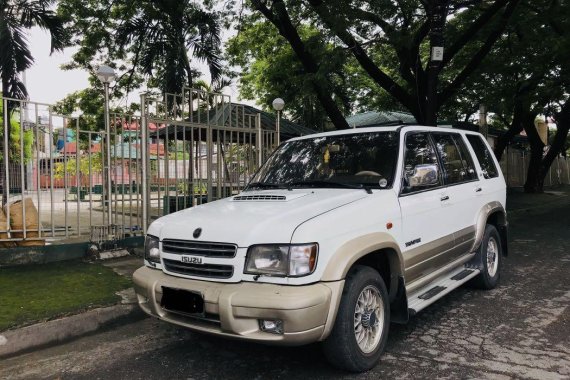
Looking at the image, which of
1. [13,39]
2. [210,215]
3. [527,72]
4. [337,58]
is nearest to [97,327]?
[210,215]

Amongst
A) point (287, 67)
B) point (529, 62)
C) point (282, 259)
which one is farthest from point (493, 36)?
point (282, 259)

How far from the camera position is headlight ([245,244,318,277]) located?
9.96 feet

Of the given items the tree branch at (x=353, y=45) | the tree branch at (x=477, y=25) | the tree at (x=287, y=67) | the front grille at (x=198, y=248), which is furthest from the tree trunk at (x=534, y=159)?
the front grille at (x=198, y=248)

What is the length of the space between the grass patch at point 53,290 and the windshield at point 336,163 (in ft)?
7.24

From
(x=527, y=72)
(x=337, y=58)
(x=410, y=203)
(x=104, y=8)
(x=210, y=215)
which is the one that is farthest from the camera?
(x=104, y=8)

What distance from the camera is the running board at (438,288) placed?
3914mm

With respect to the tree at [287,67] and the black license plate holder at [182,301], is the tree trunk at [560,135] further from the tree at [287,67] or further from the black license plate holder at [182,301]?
the black license plate holder at [182,301]

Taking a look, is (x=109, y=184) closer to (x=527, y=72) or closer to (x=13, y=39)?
(x=13, y=39)

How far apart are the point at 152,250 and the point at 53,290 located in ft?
7.70

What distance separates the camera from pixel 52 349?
4.20 meters

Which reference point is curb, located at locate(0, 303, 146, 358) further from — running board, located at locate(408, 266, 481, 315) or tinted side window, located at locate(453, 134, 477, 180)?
tinted side window, located at locate(453, 134, 477, 180)

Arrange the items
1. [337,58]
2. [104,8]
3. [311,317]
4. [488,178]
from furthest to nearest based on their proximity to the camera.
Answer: [104,8] < [337,58] < [488,178] < [311,317]

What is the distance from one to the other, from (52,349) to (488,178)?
197 inches

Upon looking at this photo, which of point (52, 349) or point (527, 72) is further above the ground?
point (527, 72)
